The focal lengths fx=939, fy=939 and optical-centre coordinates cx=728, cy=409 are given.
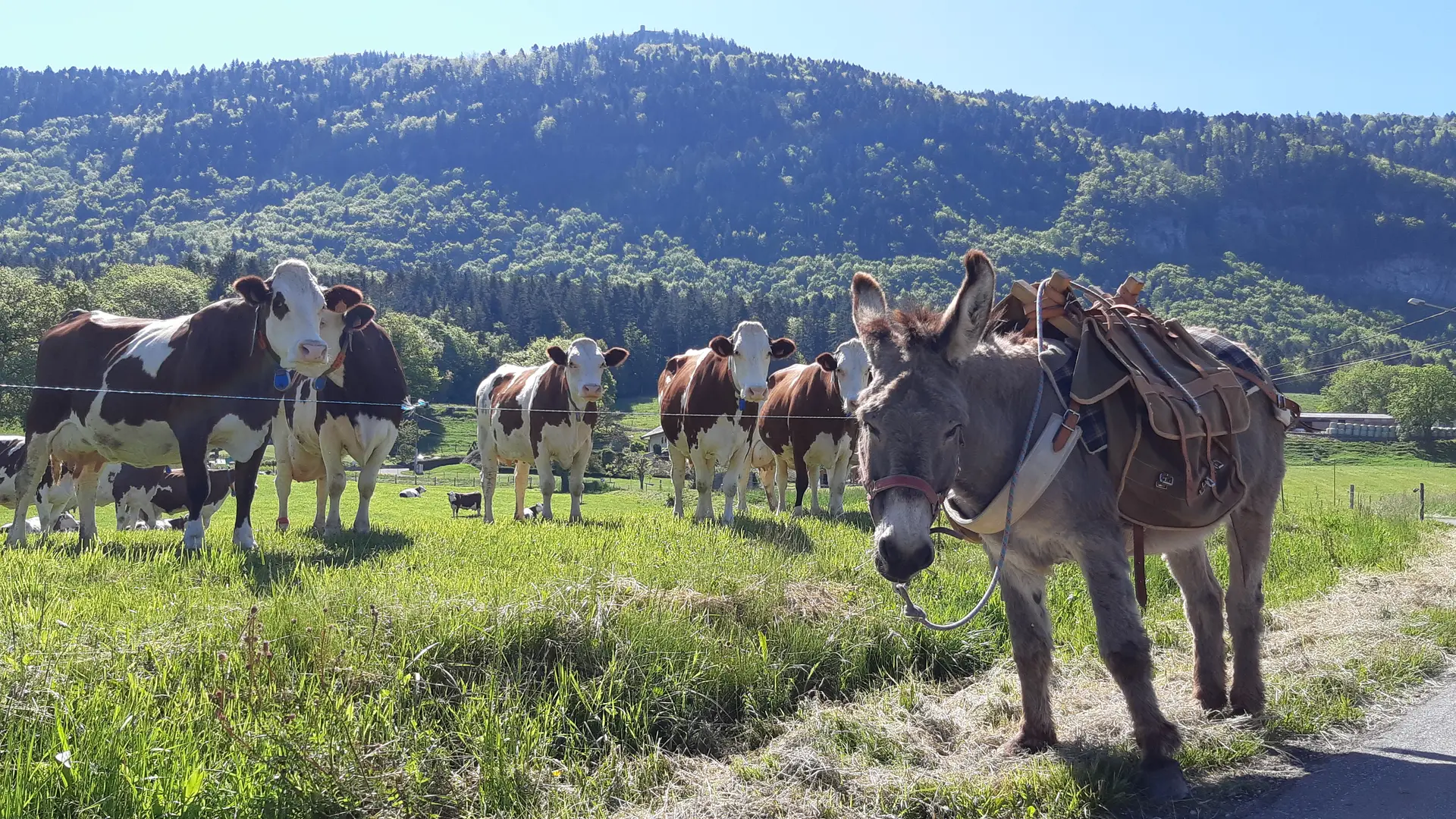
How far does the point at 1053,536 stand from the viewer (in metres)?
4.76

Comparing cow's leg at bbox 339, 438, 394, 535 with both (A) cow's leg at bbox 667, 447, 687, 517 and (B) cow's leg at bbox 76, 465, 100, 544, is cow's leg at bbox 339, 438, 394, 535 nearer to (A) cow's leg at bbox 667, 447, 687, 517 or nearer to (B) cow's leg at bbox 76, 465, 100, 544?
(B) cow's leg at bbox 76, 465, 100, 544

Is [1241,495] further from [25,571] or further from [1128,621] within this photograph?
[25,571]

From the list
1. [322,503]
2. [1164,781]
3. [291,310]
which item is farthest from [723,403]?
[1164,781]

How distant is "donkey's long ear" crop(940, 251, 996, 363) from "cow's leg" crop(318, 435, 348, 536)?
9966 millimetres

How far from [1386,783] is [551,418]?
1267 cm

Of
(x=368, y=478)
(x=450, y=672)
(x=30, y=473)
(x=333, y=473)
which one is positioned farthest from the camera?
(x=333, y=473)

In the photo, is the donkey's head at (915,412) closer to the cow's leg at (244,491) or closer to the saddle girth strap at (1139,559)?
the saddle girth strap at (1139,559)

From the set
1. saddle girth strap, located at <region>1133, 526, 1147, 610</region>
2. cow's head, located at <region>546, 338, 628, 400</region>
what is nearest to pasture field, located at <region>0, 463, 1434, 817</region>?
saddle girth strap, located at <region>1133, 526, 1147, 610</region>

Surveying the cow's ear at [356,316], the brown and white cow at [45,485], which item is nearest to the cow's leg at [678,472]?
the cow's ear at [356,316]

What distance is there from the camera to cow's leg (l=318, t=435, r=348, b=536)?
12.4 metres

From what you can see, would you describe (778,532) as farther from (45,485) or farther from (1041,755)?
(45,485)

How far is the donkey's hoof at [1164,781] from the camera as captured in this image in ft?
14.7

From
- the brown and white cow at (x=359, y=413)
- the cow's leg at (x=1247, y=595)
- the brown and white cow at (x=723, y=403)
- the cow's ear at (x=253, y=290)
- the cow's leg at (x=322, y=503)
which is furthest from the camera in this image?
the brown and white cow at (x=723, y=403)

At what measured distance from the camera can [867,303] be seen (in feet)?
16.1
